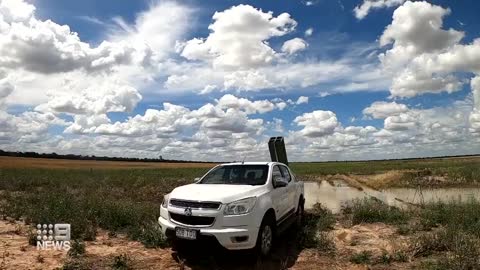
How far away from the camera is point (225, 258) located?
303 inches

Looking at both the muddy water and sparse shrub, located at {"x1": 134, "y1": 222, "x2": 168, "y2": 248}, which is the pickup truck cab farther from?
the muddy water

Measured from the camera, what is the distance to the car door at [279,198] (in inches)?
324

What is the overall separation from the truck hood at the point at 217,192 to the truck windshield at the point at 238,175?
0.45 metres

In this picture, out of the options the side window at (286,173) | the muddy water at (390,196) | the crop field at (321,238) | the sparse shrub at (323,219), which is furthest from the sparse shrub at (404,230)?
the muddy water at (390,196)

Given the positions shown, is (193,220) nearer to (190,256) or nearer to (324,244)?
(190,256)

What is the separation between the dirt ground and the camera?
23.4ft

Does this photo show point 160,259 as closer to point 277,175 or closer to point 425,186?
point 277,175

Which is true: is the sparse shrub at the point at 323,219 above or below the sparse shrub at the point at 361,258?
above

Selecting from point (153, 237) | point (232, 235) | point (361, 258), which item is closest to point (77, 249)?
point (153, 237)

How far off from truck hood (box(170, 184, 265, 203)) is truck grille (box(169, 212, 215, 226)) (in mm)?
307

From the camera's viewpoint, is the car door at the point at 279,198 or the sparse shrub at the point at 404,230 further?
the sparse shrub at the point at 404,230

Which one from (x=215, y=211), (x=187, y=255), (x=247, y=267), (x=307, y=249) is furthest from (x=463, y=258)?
(x=187, y=255)

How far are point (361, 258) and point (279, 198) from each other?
1934mm

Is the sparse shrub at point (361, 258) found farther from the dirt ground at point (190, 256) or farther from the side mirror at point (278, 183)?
the side mirror at point (278, 183)
